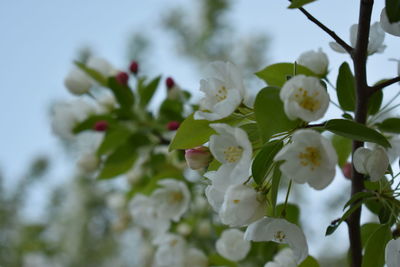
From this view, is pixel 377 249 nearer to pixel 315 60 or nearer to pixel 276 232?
pixel 276 232

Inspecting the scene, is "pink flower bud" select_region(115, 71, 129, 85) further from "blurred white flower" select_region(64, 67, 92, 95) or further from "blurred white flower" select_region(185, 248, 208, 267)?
"blurred white flower" select_region(185, 248, 208, 267)

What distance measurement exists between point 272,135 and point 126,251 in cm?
320

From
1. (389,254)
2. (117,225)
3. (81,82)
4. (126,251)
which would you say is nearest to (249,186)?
(389,254)

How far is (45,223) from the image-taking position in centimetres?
367

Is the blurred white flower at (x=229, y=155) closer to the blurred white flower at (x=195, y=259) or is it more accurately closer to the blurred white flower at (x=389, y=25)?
the blurred white flower at (x=389, y=25)

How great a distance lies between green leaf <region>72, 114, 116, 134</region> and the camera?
Answer: 1337 mm

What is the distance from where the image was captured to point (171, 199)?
1.20m

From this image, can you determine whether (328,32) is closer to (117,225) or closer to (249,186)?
(249,186)

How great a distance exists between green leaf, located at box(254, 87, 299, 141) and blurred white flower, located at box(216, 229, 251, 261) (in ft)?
1.34

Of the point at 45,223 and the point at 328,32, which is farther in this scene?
the point at 45,223

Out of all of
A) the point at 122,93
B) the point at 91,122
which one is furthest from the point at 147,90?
the point at 91,122

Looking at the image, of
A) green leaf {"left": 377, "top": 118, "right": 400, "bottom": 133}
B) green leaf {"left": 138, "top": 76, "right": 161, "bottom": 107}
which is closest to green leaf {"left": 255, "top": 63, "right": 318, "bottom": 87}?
green leaf {"left": 377, "top": 118, "right": 400, "bottom": 133}

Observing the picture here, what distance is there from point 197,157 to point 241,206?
0.41ft

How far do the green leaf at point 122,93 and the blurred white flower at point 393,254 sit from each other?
837 millimetres
